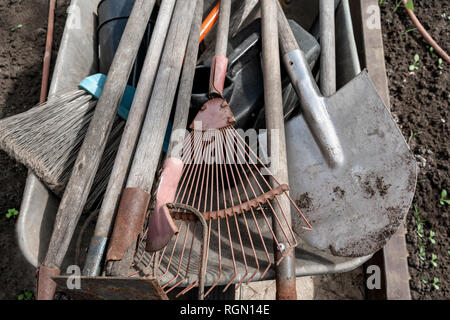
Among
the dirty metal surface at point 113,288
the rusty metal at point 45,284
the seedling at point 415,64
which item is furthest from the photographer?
the seedling at point 415,64

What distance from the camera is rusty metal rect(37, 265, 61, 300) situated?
1.01 metres

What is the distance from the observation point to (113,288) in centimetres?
90

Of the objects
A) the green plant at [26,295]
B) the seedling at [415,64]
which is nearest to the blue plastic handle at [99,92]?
the green plant at [26,295]

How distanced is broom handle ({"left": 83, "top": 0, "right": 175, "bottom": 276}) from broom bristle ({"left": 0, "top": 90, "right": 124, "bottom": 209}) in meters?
0.20

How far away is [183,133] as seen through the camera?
121 cm

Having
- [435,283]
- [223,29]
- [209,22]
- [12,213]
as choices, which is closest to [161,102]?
[223,29]

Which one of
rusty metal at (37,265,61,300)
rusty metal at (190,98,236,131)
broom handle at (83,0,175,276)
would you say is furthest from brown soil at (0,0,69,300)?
rusty metal at (190,98,236,131)

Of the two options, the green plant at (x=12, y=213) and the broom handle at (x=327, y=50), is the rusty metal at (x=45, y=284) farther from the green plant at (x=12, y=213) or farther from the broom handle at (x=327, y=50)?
the broom handle at (x=327, y=50)

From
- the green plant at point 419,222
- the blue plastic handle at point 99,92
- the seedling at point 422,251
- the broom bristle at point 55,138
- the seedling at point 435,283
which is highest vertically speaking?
the blue plastic handle at point 99,92

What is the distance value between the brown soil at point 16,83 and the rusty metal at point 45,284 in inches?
28.8

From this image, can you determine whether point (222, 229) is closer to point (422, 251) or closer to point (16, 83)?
point (422, 251)

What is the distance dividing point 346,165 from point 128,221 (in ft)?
2.59

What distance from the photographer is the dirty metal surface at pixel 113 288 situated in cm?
84
